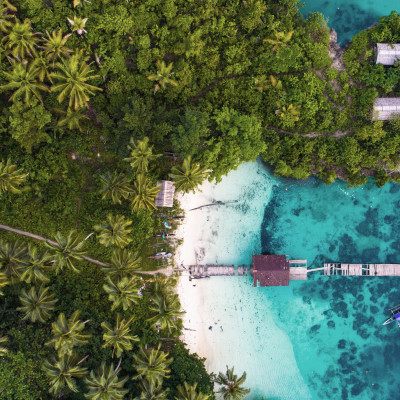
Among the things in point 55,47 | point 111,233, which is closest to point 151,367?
point 111,233

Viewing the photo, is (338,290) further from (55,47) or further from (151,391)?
(55,47)

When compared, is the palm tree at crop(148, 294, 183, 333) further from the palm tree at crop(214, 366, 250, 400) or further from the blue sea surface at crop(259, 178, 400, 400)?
the blue sea surface at crop(259, 178, 400, 400)

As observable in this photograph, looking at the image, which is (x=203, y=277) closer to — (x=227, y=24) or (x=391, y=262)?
(x=391, y=262)

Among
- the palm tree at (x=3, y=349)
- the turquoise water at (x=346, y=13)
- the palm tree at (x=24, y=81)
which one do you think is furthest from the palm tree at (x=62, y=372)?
the turquoise water at (x=346, y=13)

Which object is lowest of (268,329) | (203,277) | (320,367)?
(320,367)

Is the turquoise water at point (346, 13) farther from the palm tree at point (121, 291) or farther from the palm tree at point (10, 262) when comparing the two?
the palm tree at point (10, 262)

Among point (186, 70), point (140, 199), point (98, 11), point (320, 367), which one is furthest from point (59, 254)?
point (320, 367)

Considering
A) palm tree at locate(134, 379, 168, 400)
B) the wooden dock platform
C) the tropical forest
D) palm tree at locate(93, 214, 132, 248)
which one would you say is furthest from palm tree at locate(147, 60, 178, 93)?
palm tree at locate(134, 379, 168, 400)
